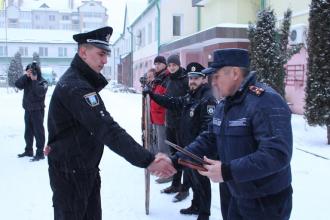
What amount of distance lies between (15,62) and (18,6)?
61.2m

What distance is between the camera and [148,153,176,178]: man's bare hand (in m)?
3.08

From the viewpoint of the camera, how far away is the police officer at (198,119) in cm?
457

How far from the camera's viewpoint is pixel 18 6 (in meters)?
98.8

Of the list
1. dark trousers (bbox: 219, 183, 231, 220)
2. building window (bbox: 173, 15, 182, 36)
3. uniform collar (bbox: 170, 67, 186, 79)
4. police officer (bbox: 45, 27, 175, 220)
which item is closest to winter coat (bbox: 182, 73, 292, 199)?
police officer (bbox: 45, 27, 175, 220)

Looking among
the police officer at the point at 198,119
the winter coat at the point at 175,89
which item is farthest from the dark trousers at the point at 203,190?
the winter coat at the point at 175,89

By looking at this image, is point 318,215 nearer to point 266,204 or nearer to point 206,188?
point 206,188

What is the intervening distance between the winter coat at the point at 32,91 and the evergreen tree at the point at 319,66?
18.7ft

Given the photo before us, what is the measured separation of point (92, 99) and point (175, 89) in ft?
10.6

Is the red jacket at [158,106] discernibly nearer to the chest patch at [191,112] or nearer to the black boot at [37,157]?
the chest patch at [191,112]

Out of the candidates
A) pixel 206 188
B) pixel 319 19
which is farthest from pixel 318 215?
pixel 319 19

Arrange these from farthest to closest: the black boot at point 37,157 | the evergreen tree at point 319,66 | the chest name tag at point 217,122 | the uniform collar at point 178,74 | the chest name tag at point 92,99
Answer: the evergreen tree at point 319,66, the black boot at point 37,157, the uniform collar at point 178,74, the chest name tag at point 92,99, the chest name tag at point 217,122

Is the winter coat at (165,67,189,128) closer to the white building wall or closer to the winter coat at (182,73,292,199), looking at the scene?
the winter coat at (182,73,292,199)

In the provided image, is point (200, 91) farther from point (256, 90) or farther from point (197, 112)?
point (256, 90)

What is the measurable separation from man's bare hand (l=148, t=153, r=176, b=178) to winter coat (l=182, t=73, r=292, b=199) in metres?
0.51
